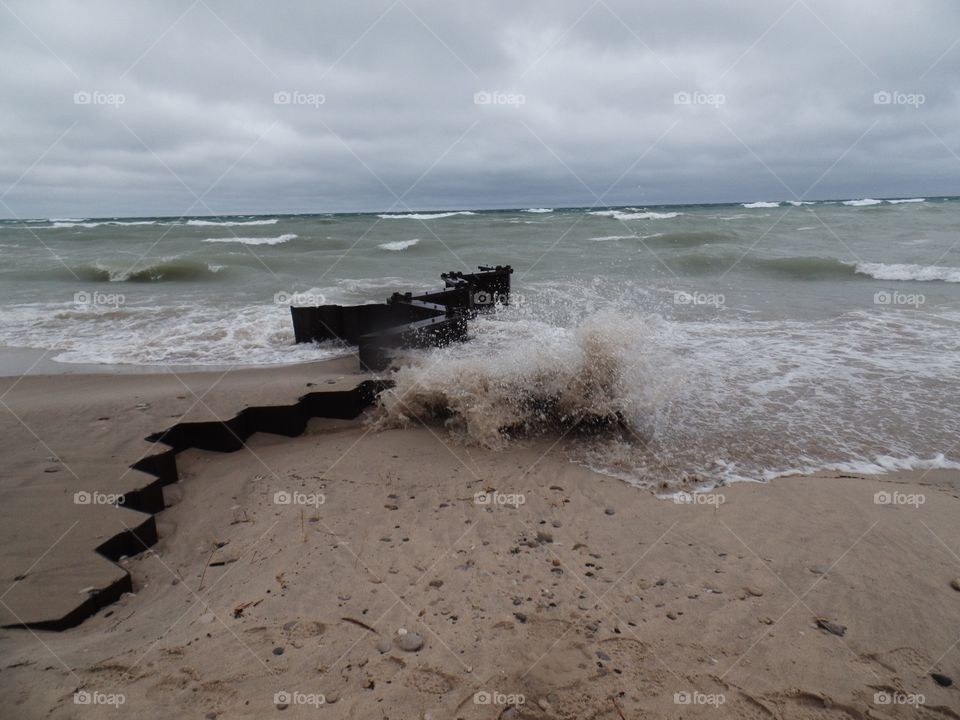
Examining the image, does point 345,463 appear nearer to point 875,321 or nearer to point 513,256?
point 875,321

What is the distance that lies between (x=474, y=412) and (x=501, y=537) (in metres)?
1.68

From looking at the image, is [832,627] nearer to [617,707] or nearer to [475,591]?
[617,707]

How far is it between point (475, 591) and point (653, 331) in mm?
6460

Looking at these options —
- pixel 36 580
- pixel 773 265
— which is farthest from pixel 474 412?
pixel 773 265

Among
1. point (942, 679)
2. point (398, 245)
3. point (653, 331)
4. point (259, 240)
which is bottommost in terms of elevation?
point (942, 679)

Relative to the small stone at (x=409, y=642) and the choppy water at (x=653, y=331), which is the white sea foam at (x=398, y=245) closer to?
the choppy water at (x=653, y=331)

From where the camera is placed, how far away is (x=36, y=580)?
9.77 ft

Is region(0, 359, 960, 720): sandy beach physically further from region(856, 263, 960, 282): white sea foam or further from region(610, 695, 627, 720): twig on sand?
region(856, 263, 960, 282): white sea foam

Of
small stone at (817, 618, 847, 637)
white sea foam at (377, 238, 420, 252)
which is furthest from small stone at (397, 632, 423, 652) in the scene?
white sea foam at (377, 238, 420, 252)

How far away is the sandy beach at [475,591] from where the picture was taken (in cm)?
226

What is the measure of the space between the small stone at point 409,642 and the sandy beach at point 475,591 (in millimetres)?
13

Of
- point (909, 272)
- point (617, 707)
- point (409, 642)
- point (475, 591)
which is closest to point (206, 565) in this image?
point (409, 642)

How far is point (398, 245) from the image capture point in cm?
2556

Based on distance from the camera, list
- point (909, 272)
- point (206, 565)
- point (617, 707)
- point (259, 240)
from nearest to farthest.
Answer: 1. point (617, 707)
2. point (206, 565)
3. point (909, 272)
4. point (259, 240)
